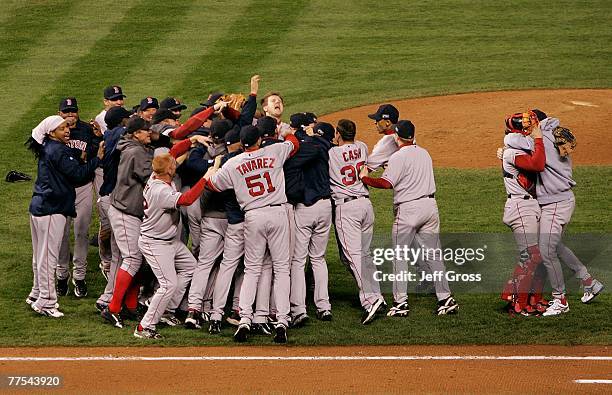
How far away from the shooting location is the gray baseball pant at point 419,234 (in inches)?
423

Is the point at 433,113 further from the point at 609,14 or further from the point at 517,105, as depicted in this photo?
the point at 609,14

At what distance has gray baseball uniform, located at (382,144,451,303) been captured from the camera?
10711 millimetres

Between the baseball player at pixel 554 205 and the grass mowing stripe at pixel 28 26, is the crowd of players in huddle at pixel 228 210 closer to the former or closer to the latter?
the baseball player at pixel 554 205

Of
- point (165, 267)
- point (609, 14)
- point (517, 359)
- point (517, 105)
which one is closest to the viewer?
point (517, 359)

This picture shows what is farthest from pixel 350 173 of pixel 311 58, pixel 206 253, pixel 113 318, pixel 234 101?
pixel 311 58

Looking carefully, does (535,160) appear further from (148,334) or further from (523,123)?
(148,334)

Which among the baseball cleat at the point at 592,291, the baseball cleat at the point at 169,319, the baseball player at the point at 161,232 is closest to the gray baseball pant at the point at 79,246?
the baseball cleat at the point at 169,319

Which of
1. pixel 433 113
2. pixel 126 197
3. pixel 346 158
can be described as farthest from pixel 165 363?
pixel 433 113

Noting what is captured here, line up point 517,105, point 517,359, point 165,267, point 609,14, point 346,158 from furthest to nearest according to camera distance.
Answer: point 609,14
point 517,105
point 346,158
point 165,267
point 517,359

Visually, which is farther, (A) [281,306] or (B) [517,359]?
(A) [281,306]

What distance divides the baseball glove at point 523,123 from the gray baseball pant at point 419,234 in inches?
39.0

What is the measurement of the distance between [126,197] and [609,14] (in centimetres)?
1550

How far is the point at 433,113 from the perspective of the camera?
1811cm

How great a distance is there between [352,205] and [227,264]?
1326 mm
